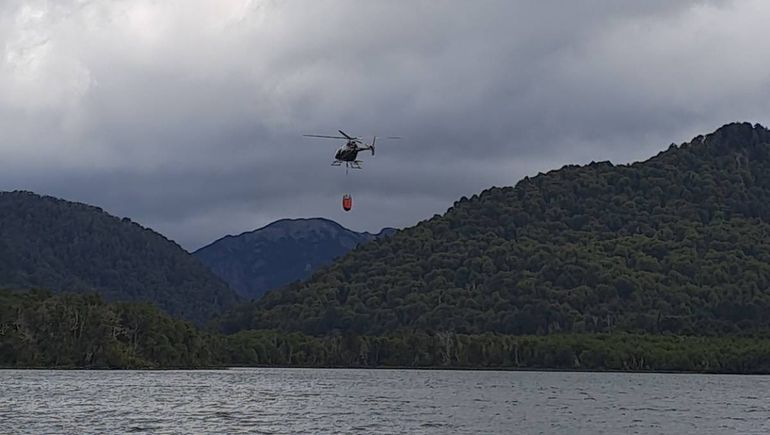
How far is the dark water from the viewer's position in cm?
10475

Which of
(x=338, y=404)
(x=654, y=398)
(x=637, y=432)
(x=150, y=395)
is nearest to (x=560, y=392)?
(x=654, y=398)

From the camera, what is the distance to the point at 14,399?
132 meters

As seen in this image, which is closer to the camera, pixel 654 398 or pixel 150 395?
pixel 150 395

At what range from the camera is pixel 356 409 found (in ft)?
427

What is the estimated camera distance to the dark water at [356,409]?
104750mm

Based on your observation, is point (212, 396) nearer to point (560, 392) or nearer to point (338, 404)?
point (338, 404)

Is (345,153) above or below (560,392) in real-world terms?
above

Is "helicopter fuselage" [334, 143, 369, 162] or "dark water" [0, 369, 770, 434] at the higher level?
"helicopter fuselage" [334, 143, 369, 162]

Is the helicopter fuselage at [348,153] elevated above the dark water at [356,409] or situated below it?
above

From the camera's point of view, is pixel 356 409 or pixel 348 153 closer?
pixel 348 153

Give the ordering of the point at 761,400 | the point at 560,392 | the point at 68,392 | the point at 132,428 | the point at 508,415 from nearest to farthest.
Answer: the point at 132,428 < the point at 508,415 < the point at 68,392 < the point at 761,400 < the point at 560,392

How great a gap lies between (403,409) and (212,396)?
2925 cm

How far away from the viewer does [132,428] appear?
318 ft

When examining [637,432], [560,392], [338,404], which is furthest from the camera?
[560,392]
